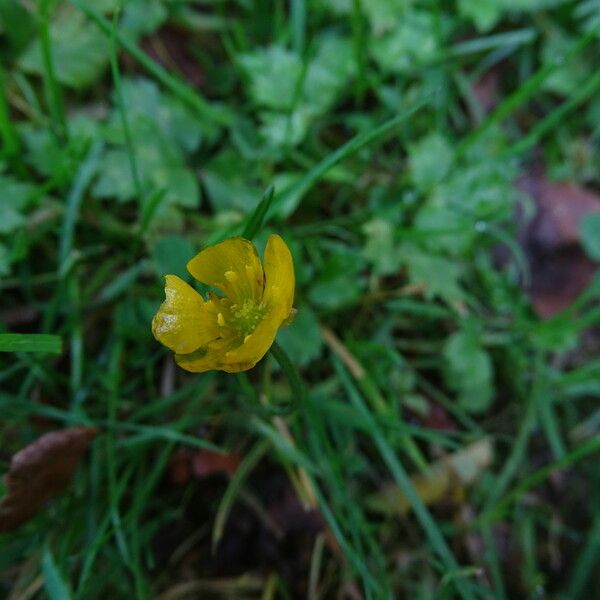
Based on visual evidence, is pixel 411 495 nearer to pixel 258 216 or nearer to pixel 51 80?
pixel 258 216

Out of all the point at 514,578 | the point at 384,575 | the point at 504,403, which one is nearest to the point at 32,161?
the point at 384,575

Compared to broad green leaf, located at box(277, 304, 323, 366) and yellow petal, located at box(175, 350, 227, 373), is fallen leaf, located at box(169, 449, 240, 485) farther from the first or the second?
yellow petal, located at box(175, 350, 227, 373)

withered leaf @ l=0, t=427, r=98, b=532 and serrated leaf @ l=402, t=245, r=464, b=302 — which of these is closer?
withered leaf @ l=0, t=427, r=98, b=532

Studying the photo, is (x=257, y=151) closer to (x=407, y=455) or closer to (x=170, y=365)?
(x=170, y=365)

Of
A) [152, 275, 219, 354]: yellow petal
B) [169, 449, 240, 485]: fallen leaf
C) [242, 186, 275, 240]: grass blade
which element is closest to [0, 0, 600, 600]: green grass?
[169, 449, 240, 485]: fallen leaf

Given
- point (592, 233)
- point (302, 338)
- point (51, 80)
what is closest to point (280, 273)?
point (302, 338)

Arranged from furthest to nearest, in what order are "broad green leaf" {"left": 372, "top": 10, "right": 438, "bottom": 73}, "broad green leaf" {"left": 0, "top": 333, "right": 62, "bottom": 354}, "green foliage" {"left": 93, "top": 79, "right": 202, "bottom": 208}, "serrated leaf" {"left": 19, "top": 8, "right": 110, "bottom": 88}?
"broad green leaf" {"left": 372, "top": 10, "right": 438, "bottom": 73}
"serrated leaf" {"left": 19, "top": 8, "right": 110, "bottom": 88}
"green foliage" {"left": 93, "top": 79, "right": 202, "bottom": 208}
"broad green leaf" {"left": 0, "top": 333, "right": 62, "bottom": 354}

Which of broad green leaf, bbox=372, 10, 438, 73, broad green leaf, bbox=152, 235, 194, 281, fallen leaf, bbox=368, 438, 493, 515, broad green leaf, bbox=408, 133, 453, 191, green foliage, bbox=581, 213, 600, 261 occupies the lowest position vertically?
fallen leaf, bbox=368, 438, 493, 515
